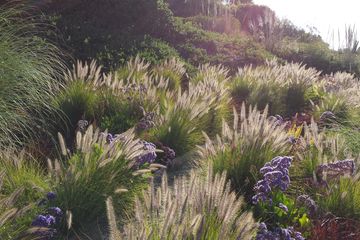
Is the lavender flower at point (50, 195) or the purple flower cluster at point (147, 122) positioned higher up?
the purple flower cluster at point (147, 122)

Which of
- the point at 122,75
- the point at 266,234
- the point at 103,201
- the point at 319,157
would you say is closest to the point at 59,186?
the point at 103,201

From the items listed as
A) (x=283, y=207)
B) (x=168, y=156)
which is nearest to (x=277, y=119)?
(x=168, y=156)

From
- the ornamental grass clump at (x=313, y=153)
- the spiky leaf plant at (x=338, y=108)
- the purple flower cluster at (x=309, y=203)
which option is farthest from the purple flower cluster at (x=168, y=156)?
the spiky leaf plant at (x=338, y=108)

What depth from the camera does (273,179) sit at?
3.48 metres

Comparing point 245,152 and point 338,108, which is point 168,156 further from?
point 338,108

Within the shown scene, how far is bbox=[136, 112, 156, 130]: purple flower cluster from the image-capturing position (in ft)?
17.1

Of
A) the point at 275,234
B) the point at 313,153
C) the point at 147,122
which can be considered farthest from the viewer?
the point at 147,122

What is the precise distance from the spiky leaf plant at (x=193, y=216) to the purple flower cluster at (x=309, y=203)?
1149 mm

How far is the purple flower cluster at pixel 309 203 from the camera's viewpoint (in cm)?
353

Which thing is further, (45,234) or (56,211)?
(56,211)

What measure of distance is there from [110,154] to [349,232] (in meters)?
1.86

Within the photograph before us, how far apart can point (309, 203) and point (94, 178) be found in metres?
1.60

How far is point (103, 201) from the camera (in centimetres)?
358

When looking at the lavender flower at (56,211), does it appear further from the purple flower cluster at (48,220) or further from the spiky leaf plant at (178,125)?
the spiky leaf plant at (178,125)
